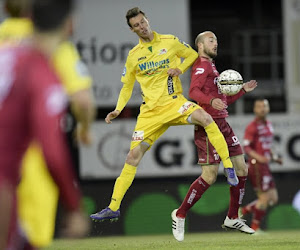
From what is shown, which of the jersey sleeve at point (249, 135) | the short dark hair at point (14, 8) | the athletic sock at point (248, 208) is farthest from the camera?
the athletic sock at point (248, 208)

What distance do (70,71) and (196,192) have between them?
15.8 feet

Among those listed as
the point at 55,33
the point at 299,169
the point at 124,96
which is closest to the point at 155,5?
the point at 299,169

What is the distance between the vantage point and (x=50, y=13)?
3074mm

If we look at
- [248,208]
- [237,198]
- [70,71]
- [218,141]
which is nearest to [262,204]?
[248,208]

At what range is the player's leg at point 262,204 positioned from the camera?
39.3 feet

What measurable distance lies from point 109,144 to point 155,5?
2224 mm

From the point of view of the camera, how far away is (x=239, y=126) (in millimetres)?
12898

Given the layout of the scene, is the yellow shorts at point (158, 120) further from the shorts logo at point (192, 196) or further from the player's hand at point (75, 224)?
the player's hand at point (75, 224)

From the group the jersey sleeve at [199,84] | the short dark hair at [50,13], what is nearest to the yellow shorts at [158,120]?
the jersey sleeve at [199,84]

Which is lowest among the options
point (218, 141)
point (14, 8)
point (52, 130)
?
point (218, 141)

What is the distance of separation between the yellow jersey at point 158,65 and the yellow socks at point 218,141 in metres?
0.58

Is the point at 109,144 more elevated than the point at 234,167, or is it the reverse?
the point at 234,167

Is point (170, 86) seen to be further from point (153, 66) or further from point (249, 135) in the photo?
point (249, 135)

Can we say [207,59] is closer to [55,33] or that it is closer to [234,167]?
[234,167]
